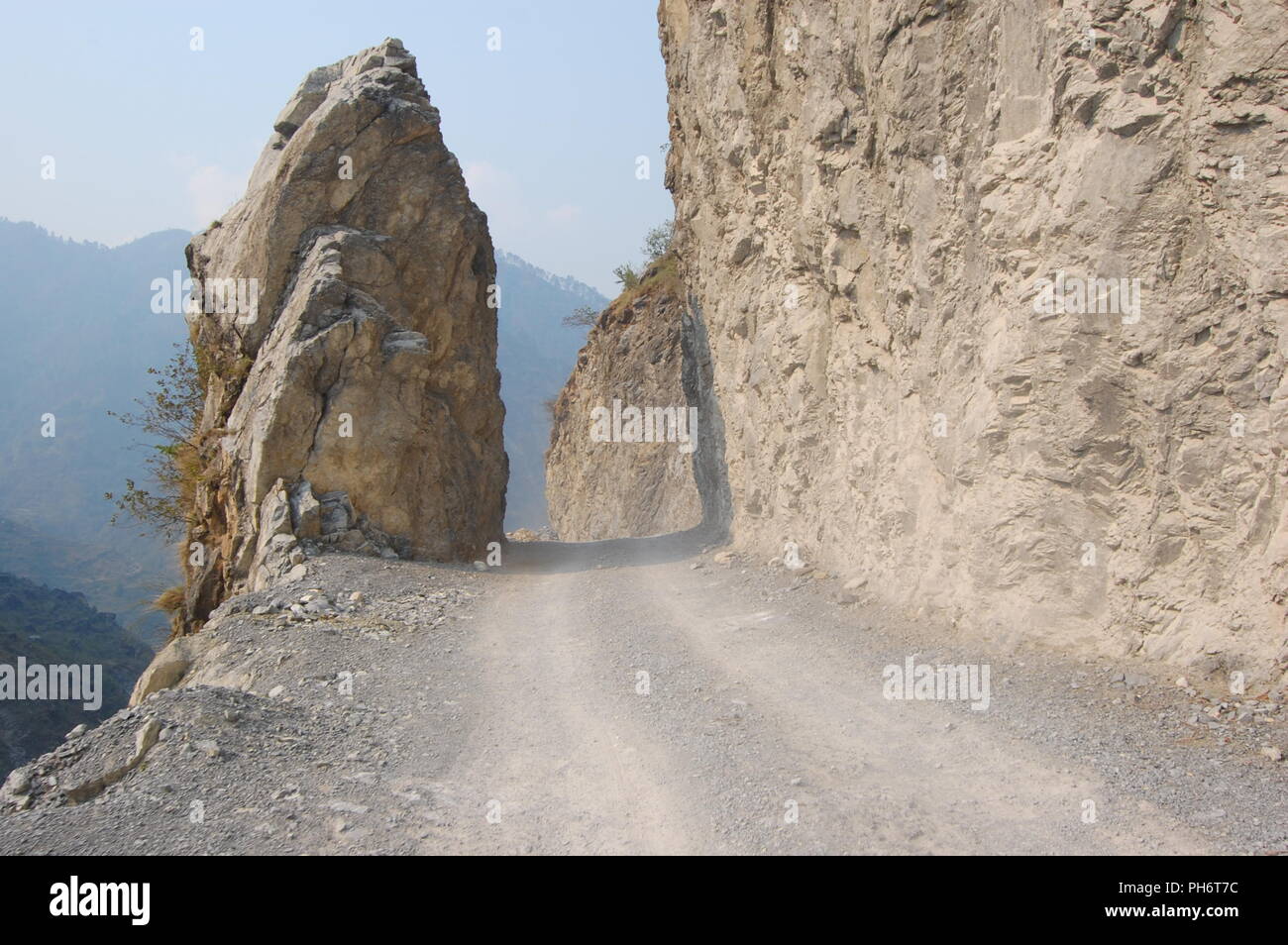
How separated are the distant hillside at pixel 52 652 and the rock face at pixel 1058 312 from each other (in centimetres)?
1926

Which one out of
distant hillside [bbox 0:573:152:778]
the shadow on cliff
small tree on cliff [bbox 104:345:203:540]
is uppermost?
small tree on cliff [bbox 104:345:203:540]

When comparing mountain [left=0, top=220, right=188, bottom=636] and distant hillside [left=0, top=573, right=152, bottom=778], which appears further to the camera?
mountain [left=0, top=220, right=188, bottom=636]

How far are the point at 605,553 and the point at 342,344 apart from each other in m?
7.36

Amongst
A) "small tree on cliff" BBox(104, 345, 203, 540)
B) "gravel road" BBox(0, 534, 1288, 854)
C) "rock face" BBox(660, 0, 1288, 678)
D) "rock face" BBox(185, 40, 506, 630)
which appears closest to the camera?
"gravel road" BBox(0, 534, 1288, 854)

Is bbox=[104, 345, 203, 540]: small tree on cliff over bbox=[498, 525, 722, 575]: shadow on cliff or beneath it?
over

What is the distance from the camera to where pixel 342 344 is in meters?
14.2

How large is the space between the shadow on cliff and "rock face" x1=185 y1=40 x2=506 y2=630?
136cm

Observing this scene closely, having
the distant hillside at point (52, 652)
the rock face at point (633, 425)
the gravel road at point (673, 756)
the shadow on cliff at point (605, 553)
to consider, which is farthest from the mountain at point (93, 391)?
the gravel road at point (673, 756)

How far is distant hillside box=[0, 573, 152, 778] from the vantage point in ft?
70.7

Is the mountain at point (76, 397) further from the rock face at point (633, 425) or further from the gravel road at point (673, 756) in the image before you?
the gravel road at point (673, 756)

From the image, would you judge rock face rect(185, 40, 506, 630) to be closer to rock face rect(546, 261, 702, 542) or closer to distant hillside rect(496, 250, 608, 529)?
rock face rect(546, 261, 702, 542)

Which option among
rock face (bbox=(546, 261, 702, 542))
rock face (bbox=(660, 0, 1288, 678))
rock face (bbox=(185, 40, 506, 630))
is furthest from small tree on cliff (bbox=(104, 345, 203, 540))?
rock face (bbox=(546, 261, 702, 542))

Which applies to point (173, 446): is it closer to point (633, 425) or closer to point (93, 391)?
point (633, 425)
